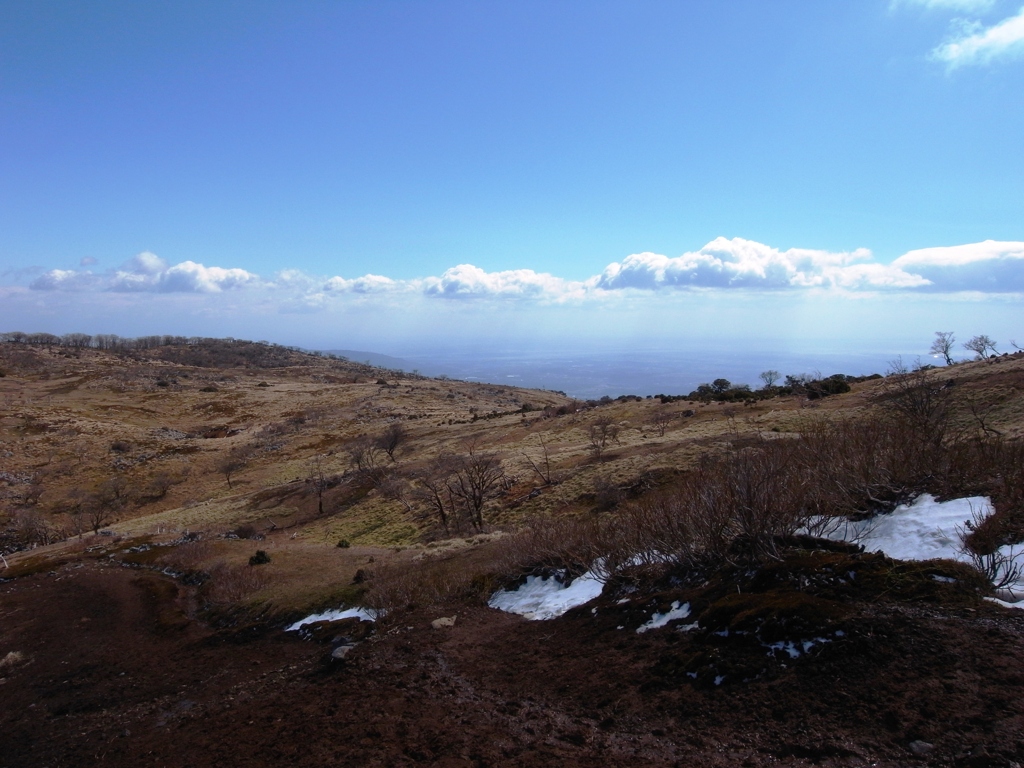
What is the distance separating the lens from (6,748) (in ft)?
37.4

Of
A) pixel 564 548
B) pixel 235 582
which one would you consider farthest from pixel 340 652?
pixel 235 582

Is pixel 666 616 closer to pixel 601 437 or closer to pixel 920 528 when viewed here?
pixel 920 528

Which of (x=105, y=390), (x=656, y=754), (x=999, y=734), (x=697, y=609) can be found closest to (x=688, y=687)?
(x=656, y=754)

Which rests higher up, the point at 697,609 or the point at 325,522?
the point at 697,609

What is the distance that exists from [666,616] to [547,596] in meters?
4.77

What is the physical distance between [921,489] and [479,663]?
10349mm

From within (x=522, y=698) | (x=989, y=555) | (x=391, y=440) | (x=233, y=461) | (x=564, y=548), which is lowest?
(x=233, y=461)

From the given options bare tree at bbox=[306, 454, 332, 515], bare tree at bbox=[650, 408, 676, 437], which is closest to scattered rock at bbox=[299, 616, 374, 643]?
bare tree at bbox=[306, 454, 332, 515]

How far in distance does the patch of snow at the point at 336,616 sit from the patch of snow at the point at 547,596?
139 inches

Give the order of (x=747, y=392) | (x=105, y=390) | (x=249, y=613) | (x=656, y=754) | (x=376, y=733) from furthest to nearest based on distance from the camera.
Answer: (x=105, y=390) → (x=747, y=392) → (x=249, y=613) → (x=376, y=733) → (x=656, y=754)

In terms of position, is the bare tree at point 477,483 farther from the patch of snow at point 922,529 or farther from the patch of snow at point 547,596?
the patch of snow at point 922,529

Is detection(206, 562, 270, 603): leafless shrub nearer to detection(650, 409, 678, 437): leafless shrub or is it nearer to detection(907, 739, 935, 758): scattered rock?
detection(907, 739, 935, 758): scattered rock

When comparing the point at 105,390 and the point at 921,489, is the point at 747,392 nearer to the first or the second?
the point at 921,489

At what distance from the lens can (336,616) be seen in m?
15.5
